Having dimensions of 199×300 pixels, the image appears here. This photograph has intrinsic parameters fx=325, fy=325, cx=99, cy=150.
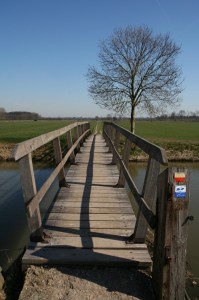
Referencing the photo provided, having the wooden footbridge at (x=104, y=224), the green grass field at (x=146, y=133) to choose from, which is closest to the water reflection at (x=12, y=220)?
the wooden footbridge at (x=104, y=224)

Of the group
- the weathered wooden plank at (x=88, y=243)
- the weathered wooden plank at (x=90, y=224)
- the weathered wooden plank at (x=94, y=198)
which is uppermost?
the weathered wooden plank at (x=88, y=243)

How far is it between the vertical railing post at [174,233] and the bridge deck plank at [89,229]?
2.12ft

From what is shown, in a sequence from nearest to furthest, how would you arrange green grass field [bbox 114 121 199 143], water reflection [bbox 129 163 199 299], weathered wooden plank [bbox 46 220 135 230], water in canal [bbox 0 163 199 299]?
weathered wooden plank [bbox 46 220 135 230] → water reflection [bbox 129 163 199 299] → water in canal [bbox 0 163 199 299] → green grass field [bbox 114 121 199 143]

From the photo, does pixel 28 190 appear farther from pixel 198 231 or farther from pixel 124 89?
pixel 124 89

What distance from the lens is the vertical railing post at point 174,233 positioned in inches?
110

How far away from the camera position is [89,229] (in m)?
4.47

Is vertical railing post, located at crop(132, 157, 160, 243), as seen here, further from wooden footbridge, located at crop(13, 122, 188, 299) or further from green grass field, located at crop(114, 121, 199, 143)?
green grass field, located at crop(114, 121, 199, 143)

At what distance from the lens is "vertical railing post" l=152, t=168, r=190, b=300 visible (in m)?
2.80

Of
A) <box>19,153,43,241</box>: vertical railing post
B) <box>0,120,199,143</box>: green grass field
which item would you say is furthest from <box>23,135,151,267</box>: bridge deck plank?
<box>0,120,199,143</box>: green grass field

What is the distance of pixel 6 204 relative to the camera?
878 centimetres

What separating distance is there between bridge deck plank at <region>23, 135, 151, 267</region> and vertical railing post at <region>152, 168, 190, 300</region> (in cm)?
65

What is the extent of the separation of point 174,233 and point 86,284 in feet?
3.38

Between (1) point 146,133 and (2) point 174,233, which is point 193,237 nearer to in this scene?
(2) point 174,233

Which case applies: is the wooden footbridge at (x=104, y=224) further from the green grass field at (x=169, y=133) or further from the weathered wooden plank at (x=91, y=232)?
the green grass field at (x=169, y=133)
